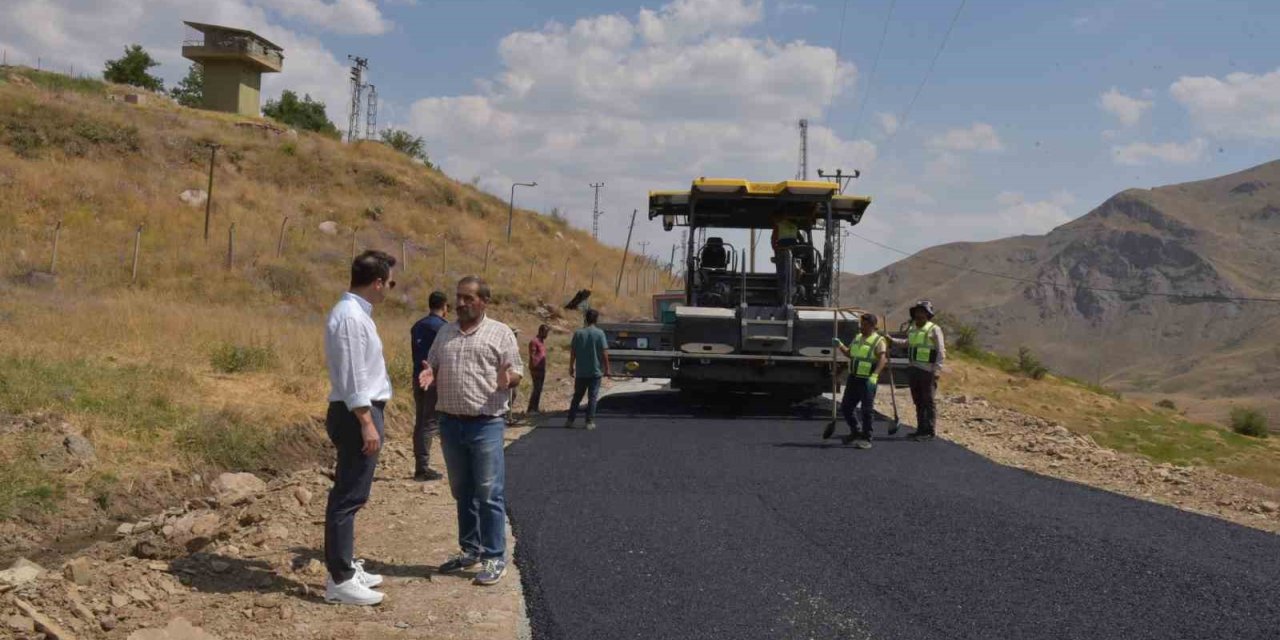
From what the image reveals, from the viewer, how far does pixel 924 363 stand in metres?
11.5

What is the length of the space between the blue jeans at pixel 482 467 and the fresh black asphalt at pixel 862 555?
1.07 feet

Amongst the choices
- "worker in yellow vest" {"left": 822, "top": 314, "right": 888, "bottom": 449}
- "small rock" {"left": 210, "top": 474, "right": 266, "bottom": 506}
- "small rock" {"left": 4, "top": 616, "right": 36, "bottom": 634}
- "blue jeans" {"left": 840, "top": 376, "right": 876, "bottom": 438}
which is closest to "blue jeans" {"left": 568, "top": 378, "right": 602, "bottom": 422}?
"worker in yellow vest" {"left": 822, "top": 314, "right": 888, "bottom": 449}

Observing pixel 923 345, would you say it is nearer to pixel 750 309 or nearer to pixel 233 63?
pixel 750 309

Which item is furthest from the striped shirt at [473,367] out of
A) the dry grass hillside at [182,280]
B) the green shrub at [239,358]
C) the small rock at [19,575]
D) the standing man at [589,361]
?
the green shrub at [239,358]

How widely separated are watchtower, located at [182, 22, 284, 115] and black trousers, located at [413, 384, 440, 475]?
49.5m

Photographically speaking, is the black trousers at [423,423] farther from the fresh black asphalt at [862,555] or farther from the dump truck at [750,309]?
the dump truck at [750,309]

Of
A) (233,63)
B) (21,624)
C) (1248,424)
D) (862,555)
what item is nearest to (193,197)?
(233,63)

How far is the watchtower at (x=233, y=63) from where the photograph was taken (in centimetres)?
5219

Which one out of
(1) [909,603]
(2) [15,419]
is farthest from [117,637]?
(2) [15,419]

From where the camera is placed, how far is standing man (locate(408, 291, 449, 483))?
26.7 ft

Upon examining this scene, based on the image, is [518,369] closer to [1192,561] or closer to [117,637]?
[117,637]

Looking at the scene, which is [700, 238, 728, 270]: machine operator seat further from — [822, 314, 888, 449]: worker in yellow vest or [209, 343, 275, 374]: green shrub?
[209, 343, 275, 374]: green shrub

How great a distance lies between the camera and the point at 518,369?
5.48m

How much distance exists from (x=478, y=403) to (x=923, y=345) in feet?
24.0
